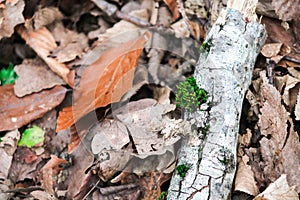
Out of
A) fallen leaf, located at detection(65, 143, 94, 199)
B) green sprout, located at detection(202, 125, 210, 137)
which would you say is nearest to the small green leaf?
fallen leaf, located at detection(65, 143, 94, 199)

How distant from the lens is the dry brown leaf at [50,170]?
2.99 meters

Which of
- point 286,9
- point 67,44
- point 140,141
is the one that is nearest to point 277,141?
point 140,141

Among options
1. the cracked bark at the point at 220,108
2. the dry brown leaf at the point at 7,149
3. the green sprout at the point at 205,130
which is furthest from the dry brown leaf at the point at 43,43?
the green sprout at the point at 205,130

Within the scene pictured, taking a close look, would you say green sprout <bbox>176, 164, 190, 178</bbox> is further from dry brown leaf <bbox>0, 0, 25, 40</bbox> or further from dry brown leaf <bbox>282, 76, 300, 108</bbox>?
dry brown leaf <bbox>0, 0, 25, 40</bbox>

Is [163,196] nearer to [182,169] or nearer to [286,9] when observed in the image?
[182,169]

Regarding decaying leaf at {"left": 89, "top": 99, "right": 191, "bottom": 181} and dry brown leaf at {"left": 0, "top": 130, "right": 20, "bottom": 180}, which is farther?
dry brown leaf at {"left": 0, "top": 130, "right": 20, "bottom": 180}

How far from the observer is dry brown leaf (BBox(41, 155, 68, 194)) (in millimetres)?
2988

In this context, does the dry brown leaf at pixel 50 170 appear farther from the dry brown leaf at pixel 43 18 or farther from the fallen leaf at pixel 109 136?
the dry brown leaf at pixel 43 18

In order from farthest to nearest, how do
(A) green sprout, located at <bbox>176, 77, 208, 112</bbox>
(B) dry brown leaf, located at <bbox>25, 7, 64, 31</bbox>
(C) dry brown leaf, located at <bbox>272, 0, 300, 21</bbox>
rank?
(B) dry brown leaf, located at <bbox>25, 7, 64, 31</bbox>
(C) dry brown leaf, located at <bbox>272, 0, 300, 21</bbox>
(A) green sprout, located at <bbox>176, 77, 208, 112</bbox>

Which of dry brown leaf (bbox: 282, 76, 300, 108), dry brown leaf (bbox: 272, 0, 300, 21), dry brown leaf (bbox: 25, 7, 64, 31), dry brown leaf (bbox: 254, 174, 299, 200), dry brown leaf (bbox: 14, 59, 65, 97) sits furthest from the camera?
dry brown leaf (bbox: 25, 7, 64, 31)

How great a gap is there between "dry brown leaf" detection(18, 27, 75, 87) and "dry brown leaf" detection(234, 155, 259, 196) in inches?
66.8

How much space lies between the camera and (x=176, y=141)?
265cm

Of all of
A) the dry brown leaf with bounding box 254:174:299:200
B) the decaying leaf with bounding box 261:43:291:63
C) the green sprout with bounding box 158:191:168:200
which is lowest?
the green sprout with bounding box 158:191:168:200

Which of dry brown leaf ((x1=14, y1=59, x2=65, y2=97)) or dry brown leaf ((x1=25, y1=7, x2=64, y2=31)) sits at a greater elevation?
dry brown leaf ((x1=25, y1=7, x2=64, y2=31))
